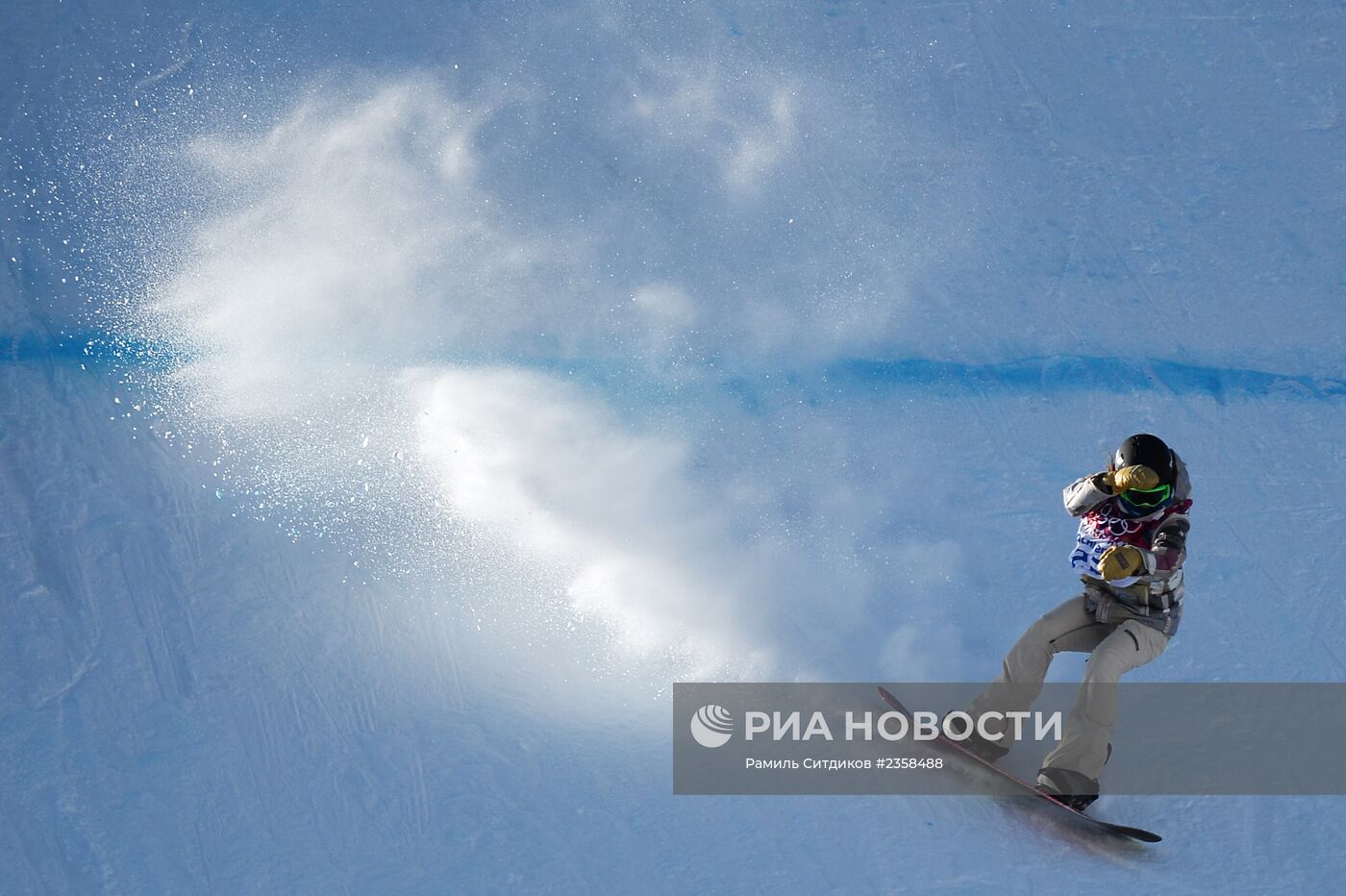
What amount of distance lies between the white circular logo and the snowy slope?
116 millimetres

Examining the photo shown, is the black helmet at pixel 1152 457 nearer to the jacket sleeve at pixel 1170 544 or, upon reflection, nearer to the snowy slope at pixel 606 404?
the jacket sleeve at pixel 1170 544

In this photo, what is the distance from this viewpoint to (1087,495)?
11.8 ft

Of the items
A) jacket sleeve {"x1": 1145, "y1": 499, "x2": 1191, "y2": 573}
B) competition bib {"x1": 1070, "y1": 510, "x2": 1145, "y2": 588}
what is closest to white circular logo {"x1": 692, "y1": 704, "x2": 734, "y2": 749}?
competition bib {"x1": 1070, "y1": 510, "x2": 1145, "y2": 588}

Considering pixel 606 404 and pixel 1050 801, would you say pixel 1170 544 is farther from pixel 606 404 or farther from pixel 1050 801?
pixel 606 404

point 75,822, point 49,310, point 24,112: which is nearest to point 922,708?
point 75,822

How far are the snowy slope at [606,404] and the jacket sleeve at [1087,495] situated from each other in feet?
2.78

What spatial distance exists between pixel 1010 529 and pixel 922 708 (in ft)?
3.04

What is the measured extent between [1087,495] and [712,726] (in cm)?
130

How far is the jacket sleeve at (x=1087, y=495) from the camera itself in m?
3.58

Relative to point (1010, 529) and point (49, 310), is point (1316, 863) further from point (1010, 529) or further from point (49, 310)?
point (49, 310)

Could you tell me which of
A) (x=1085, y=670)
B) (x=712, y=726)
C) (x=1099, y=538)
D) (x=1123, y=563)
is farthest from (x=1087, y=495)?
(x=712, y=726)

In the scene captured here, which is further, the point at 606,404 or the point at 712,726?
the point at 606,404

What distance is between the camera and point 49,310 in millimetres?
5504

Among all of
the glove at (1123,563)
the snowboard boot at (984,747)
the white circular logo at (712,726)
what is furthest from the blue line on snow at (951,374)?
the glove at (1123,563)
